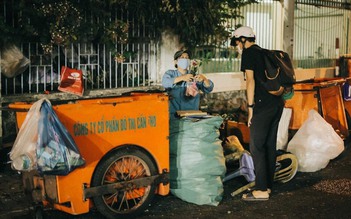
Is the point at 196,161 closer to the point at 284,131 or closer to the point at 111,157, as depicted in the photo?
the point at 111,157

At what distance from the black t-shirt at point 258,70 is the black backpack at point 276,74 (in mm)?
52

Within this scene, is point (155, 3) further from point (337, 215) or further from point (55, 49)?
point (337, 215)

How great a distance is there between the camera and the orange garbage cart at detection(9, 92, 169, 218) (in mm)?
4738

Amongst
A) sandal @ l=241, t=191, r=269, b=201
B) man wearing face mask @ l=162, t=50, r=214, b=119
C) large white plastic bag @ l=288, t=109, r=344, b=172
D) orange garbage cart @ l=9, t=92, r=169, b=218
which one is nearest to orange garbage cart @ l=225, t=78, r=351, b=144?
large white plastic bag @ l=288, t=109, r=344, b=172

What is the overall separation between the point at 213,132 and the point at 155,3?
3815 millimetres

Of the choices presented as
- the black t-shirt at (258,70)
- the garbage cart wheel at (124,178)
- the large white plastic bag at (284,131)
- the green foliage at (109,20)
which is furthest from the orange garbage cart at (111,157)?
the large white plastic bag at (284,131)

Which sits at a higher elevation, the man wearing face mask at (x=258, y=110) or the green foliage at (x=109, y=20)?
the green foliage at (x=109, y=20)

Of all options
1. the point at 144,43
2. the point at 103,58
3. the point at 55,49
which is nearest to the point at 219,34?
the point at 144,43

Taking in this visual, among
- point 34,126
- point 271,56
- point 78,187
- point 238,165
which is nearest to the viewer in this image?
point 34,126

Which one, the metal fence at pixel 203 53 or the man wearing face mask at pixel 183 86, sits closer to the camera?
the man wearing face mask at pixel 183 86

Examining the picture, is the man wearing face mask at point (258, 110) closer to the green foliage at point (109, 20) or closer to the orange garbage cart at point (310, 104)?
the orange garbage cart at point (310, 104)

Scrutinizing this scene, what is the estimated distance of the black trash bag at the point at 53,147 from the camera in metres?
4.43

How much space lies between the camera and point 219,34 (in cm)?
987

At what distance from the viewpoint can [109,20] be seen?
8.22m
